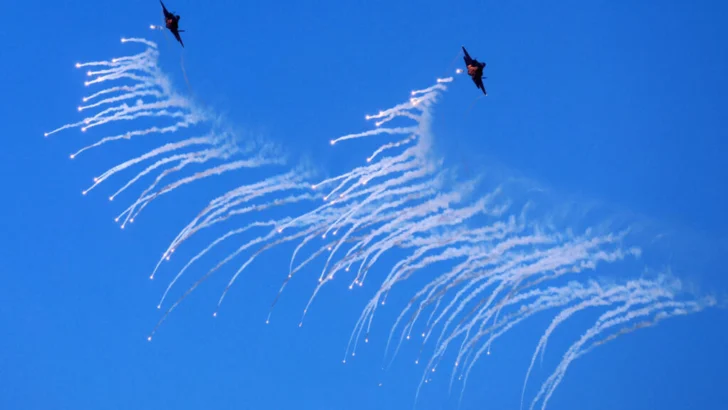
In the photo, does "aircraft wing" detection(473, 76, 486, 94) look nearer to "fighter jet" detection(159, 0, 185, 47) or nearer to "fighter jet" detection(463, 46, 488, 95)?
"fighter jet" detection(463, 46, 488, 95)

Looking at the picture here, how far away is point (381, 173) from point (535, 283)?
920cm

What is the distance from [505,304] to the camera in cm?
3516

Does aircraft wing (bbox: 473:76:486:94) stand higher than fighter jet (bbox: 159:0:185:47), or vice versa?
fighter jet (bbox: 159:0:185:47)

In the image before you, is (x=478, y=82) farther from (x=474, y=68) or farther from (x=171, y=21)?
(x=171, y=21)

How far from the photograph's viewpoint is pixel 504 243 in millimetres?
35344

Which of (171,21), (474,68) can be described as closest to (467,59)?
(474,68)

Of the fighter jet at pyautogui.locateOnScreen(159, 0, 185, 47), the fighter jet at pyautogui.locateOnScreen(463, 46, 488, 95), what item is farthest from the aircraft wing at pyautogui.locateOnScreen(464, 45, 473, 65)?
the fighter jet at pyautogui.locateOnScreen(159, 0, 185, 47)

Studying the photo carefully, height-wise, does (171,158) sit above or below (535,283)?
above

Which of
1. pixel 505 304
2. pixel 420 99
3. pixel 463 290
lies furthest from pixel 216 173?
pixel 505 304

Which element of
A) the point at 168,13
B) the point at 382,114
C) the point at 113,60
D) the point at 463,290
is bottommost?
the point at 463,290

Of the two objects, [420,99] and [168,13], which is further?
[168,13]

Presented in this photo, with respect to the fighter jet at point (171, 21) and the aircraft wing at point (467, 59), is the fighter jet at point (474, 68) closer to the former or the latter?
the aircraft wing at point (467, 59)

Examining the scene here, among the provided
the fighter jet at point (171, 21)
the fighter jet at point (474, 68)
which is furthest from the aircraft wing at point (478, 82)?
the fighter jet at point (171, 21)

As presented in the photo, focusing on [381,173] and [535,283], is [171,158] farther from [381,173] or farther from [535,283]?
[535,283]
